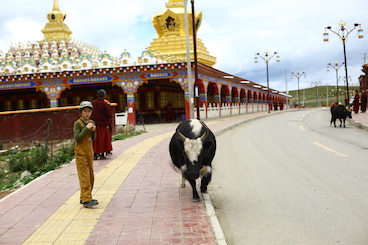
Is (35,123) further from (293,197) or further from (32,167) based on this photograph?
(293,197)

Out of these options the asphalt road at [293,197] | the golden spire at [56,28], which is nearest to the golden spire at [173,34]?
the golden spire at [56,28]

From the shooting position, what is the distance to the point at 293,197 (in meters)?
5.93

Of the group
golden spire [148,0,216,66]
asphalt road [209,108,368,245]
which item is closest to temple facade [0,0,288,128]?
golden spire [148,0,216,66]

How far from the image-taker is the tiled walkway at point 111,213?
13.8 ft

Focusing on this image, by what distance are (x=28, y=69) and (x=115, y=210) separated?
25.4 metres

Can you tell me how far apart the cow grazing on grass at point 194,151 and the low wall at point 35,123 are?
11.4 metres

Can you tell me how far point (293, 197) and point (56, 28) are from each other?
41867 millimetres

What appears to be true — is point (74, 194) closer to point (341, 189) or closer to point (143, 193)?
point (143, 193)

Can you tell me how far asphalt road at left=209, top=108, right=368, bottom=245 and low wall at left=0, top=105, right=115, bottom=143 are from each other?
8.60 m

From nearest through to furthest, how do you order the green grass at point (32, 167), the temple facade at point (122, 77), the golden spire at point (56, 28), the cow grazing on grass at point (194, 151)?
1. the cow grazing on grass at point (194, 151)
2. the green grass at point (32, 167)
3. the temple facade at point (122, 77)
4. the golden spire at point (56, 28)

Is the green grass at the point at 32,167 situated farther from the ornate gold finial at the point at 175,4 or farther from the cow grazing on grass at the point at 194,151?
the ornate gold finial at the point at 175,4

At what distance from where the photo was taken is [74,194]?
639cm

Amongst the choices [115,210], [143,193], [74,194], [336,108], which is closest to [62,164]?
[74,194]

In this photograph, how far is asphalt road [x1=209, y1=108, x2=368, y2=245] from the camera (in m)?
4.39
